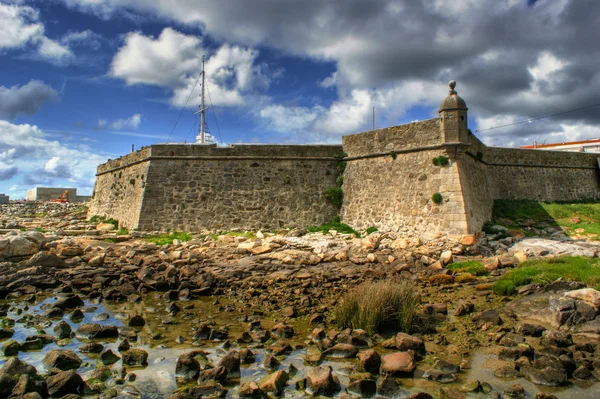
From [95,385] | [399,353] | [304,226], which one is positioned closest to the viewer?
[95,385]

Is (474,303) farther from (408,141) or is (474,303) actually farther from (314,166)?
(314,166)

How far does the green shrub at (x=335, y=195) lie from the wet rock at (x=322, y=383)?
→ 13.7 m

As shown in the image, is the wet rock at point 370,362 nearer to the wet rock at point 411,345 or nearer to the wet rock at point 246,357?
the wet rock at point 411,345

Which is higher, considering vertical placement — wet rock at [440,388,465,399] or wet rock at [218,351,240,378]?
wet rock at [218,351,240,378]

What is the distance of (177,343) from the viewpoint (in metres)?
7.66

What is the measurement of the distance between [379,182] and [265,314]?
1018 cm

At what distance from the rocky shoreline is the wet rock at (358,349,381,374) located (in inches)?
0.9

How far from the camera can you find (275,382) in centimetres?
566

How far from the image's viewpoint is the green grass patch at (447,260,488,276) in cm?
1196

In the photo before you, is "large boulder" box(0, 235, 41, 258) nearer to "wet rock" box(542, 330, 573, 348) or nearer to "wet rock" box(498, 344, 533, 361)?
"wet rock" box(498, 344, 533, 361)

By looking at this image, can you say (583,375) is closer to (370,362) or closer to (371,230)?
(370,362)

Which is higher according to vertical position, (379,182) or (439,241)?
(379,182)

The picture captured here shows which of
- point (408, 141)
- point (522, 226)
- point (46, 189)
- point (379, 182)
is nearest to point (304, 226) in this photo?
point (379, 182)

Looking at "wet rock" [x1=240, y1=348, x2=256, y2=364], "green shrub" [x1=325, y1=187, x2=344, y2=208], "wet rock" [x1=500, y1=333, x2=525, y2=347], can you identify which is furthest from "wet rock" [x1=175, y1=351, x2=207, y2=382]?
"green shrub" [x1=325, y1=187, x2=344, y2=208]
